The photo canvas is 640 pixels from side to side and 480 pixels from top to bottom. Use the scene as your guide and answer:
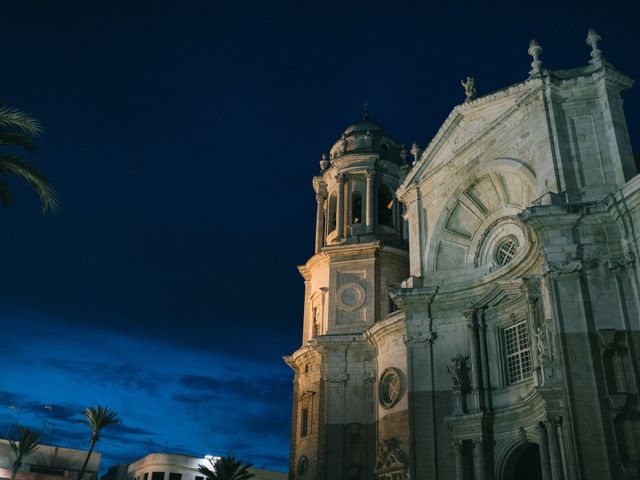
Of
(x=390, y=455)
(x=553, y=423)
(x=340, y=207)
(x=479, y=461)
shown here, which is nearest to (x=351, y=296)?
(x=340, y=207)

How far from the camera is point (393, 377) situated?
31.1m

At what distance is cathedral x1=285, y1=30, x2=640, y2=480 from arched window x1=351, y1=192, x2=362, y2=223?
6.87ft

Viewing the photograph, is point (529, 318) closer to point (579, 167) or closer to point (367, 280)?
point (579, 167)

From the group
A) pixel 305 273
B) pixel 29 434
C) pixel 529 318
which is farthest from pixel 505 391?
pixel 29 434

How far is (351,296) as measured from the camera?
37.7m

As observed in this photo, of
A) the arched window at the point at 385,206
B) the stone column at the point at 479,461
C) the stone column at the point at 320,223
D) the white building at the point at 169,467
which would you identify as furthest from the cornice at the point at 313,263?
the white building at the point at 169,467

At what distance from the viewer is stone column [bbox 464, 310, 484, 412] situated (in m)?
25.8

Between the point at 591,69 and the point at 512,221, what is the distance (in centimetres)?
675

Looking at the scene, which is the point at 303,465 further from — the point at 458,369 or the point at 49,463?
the point at 49,463

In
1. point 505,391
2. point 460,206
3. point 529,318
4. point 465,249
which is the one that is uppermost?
point 460,206

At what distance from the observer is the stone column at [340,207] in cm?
4056

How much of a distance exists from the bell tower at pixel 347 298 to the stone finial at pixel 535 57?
14709mm

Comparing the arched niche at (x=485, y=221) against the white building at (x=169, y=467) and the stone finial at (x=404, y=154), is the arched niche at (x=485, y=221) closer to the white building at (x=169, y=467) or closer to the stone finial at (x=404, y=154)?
the stone finial at (x=404, y=154)

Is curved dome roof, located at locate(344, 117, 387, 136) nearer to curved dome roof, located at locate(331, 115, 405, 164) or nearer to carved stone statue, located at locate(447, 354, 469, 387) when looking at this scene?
curved dome roof, located at locate(331, 115, 405, 164)
